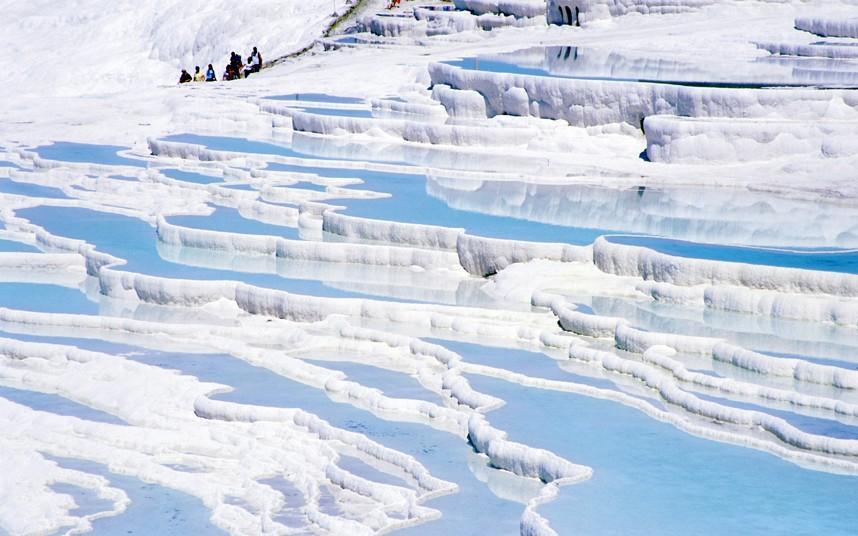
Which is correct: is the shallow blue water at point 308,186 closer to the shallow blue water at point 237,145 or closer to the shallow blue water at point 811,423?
the shallow blue water at point 237,145

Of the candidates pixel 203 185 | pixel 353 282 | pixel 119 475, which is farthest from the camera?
pixel 203 185

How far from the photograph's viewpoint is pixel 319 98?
48.2 ft

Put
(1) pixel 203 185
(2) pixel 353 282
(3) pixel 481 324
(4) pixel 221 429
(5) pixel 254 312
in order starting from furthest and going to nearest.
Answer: (1) pixel 203 185 → (2) pixel 353 282 → (5) pixel 254 312 → (3) pixel 481 324 → (4) pixel 221 429

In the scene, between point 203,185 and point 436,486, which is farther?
point 203,185

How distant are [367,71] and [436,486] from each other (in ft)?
38.0

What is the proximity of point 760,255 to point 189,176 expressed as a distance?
5350mm

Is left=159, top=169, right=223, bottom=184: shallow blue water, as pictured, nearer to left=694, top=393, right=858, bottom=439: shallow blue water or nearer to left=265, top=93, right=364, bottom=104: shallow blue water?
left=265, top=93, right=364, bottom=104: shallow blue water

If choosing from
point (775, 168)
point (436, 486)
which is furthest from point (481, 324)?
point (775, 168)

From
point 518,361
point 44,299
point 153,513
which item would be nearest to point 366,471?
point 153,513

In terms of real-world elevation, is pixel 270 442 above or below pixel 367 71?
below

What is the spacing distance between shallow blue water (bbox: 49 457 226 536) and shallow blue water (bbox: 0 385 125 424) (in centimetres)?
75

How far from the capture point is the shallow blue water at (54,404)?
19.1 ft

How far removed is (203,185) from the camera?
1046 cm

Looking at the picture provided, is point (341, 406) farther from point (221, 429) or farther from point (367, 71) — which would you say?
point (367, 71)
